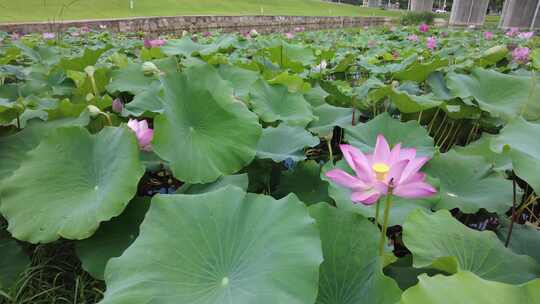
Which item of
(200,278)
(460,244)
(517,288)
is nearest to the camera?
(517,288)

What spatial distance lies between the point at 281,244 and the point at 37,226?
63cm

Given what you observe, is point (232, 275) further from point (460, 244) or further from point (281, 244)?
point (460, 244)

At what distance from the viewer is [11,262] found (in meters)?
1.04

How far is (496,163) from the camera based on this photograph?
3.47 ft

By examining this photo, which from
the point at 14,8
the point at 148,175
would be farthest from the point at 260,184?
the point at 14,8

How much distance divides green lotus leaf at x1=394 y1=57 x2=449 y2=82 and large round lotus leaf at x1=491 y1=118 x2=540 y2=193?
0.74 m

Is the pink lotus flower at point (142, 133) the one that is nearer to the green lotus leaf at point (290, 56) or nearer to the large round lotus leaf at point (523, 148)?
the large round lotus leaf at point (523, 148)

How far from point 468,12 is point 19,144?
2035cm

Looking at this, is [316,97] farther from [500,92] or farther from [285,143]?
[500,92]

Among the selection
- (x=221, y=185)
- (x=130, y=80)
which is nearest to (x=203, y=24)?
(x=130, y=80)

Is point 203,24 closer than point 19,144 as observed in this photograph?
No

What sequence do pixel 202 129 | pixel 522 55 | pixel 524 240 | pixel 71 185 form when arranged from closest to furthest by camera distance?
pixel 524 240, pixel 71 185, pixel 202 129, pixel 522 55

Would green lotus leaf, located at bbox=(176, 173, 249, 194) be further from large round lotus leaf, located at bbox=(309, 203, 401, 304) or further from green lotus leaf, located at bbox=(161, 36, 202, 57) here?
green lotus leaf, located at bbox=(161, 36, 202, 57)

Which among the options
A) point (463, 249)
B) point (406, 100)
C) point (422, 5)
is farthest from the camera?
point (422, 5)
